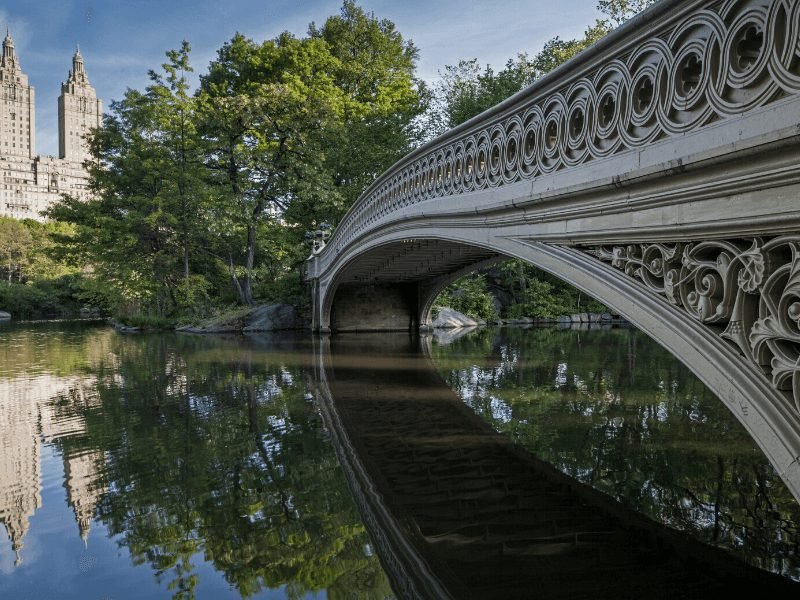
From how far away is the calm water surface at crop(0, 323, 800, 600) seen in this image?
3.09 m

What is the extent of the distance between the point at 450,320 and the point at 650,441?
17360mm

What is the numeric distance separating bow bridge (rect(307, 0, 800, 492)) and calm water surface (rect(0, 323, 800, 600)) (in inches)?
45.0

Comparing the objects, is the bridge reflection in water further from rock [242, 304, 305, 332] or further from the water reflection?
rock [242, 304, 305, 332]

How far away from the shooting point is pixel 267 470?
4605 mm

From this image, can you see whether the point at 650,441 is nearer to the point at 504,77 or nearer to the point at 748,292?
the point at 748,292

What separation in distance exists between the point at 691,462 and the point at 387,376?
18.3 feet

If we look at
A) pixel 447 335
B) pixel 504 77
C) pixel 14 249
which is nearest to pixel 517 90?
pixel 504 77

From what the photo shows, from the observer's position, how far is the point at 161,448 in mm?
5285

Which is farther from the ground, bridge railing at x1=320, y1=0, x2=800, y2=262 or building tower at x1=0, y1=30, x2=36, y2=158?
building tower at x1=0, y1=30, x2=36, y2=158

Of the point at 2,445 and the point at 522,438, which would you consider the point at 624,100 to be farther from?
the point at 2,445

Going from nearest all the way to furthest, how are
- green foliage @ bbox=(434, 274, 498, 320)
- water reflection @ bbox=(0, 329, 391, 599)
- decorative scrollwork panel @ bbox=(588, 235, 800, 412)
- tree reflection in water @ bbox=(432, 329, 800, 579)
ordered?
decorative scrollwork panel @ bbox=(588, 235, 800, 412) → water reflection @ bbox=(0, 329, 391, 599) → tree reflection in water @ bbox=(432, 329, 800, 579) → green foliage @ bbox=(434, 274, 498, 320)

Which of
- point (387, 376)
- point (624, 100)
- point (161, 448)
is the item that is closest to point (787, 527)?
point (624, 100)

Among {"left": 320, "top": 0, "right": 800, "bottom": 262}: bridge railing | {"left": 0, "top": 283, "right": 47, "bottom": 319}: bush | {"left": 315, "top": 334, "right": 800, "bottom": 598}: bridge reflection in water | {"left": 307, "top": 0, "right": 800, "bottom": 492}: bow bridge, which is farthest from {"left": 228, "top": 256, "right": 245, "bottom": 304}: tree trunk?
{"left": 0, "top": 283, "right": 47, "bottom": 319}: bush

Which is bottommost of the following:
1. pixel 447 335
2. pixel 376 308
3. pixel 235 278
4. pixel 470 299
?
pixel 447 335
